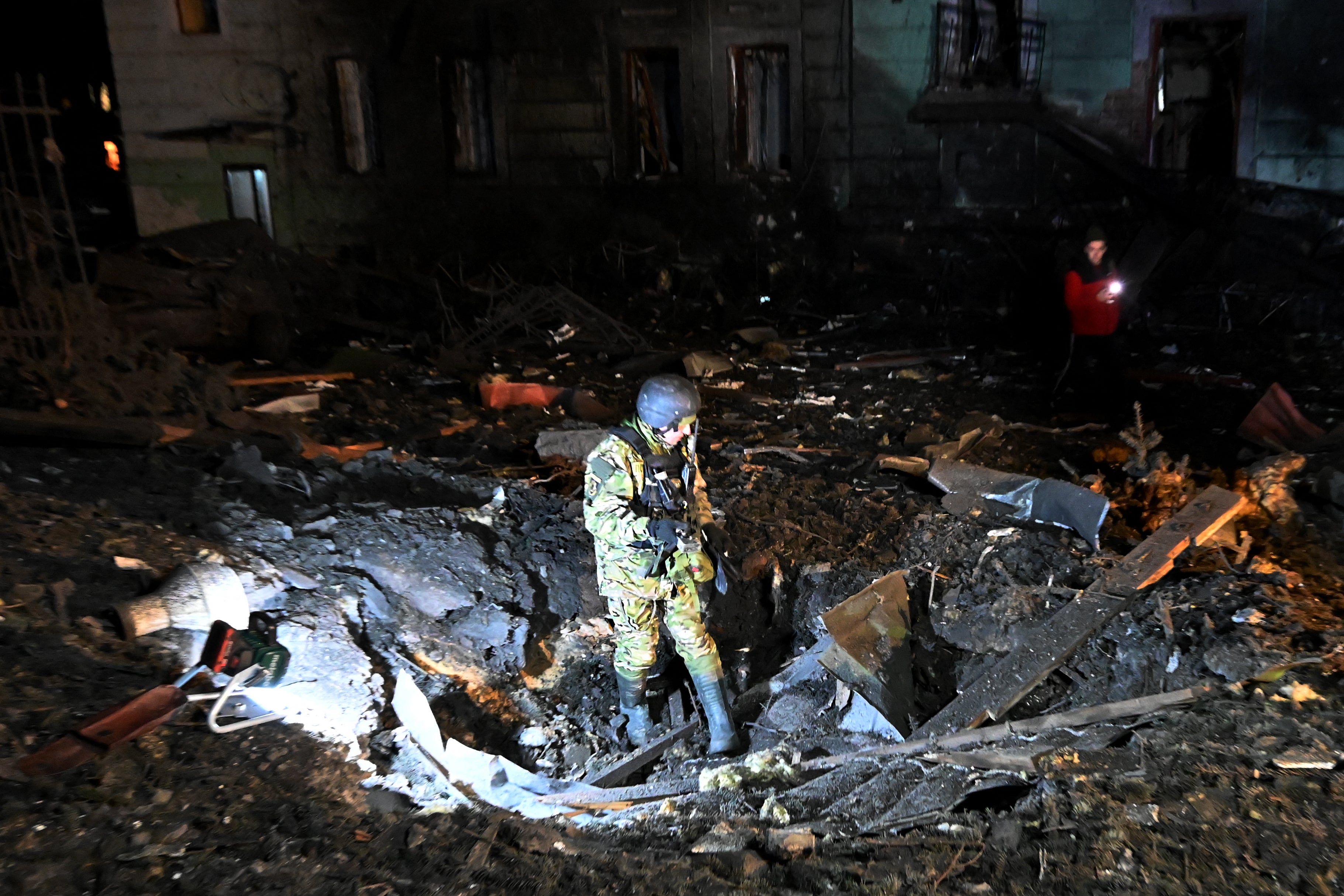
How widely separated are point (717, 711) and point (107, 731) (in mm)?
2747

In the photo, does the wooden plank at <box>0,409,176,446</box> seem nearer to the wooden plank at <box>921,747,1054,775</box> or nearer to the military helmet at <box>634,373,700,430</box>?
the military helmet at <box>634,373,700,430</box>

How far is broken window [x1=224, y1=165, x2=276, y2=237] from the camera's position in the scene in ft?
48.6

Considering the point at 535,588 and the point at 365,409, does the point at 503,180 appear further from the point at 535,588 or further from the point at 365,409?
the point at 535,588

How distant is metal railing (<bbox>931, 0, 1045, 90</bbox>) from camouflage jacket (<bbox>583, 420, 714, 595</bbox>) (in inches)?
430

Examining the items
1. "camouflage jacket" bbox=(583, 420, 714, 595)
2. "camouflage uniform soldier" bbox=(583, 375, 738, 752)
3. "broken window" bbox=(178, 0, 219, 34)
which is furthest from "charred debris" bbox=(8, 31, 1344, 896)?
"broken window" bbox=(178, 0, 219, 34)

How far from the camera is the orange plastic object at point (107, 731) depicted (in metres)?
3.23

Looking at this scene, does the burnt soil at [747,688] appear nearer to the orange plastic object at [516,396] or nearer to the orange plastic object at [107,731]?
the orange plastic object at [107,731]

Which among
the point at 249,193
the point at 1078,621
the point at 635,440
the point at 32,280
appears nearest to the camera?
the point at 635,440

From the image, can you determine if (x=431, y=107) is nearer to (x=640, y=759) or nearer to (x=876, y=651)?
(x=640, y=759)

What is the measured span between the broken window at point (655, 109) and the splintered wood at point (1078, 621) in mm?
10740

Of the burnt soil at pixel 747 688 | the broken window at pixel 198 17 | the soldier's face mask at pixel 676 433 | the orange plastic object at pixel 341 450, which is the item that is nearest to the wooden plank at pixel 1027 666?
the burnt soil at pixel 747 688

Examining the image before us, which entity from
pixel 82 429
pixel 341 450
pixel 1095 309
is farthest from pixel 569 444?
pixel 1095 309

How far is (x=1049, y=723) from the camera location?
13.8 feet

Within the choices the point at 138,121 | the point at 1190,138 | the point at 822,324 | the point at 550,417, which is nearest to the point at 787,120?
the point at 822,324
